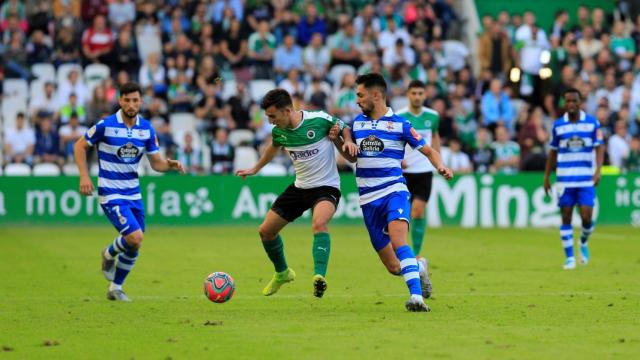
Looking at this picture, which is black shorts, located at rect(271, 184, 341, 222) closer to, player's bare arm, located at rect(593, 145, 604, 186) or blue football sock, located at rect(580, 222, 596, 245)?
player's bare arm, located at rect(593, 145, 604, 186)

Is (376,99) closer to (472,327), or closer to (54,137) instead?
(472,327)

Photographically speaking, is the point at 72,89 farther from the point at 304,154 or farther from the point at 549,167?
the point at 304,154

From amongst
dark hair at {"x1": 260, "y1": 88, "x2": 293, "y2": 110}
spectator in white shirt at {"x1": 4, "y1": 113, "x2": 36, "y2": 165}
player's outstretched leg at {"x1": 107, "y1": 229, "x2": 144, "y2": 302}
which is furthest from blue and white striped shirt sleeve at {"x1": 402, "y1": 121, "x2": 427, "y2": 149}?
spectator in white shirt at {"x1": 4, "y1": 113, "x2": 36, "y2": 165}

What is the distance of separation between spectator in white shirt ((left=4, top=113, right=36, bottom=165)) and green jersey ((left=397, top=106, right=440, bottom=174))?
40.0 ft

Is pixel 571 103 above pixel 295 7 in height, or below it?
below

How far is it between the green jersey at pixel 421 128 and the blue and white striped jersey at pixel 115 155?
4.00m

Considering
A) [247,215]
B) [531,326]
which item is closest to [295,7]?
[247,215]

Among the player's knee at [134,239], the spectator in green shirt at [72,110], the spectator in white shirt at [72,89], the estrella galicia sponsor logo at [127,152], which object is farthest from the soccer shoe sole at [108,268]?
the spectator in white shirt at [72,89]

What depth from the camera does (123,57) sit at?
29016mm

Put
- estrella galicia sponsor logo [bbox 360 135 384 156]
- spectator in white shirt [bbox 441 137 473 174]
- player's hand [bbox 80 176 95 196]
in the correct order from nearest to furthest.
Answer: estrella galicia sponsor logo [bbox 360 135 384 156], player's hand [bbox 80 176 95 196], spectator in white shirt [bbox 441 137 473 174]

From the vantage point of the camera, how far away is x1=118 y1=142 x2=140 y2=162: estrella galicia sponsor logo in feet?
44.0

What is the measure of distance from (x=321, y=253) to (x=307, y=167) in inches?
36.3

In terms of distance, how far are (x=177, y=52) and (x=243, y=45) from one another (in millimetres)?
1647

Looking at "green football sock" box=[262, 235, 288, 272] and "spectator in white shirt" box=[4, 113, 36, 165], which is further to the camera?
"spectator in white shirt" box=[4, 113, 36, 165]
